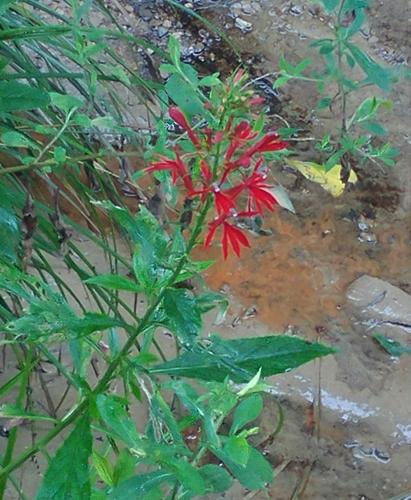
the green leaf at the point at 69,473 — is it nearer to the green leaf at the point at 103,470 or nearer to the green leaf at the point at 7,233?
the green leaf at the point at 103,470

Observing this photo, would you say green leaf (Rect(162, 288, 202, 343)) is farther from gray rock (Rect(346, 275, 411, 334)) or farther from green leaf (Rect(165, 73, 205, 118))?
gray rock (Rect(346, 275, 411, 334))

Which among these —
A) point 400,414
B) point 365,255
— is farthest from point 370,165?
point 400,414

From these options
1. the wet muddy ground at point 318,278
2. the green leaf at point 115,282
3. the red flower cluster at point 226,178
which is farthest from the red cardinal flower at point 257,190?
the wet muddy ground at point 318,278

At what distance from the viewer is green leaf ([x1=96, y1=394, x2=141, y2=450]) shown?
2.64 feet

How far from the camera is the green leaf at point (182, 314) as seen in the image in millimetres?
810

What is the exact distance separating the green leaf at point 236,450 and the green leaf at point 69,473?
0.13 m

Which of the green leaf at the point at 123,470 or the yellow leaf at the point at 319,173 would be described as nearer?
the green leaf at the point at 123,470

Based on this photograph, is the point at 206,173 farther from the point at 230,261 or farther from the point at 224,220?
the point at 230,261

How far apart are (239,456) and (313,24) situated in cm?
175

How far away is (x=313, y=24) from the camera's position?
7.73 feet

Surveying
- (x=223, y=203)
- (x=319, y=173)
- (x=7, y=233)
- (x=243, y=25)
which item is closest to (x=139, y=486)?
(x=223, y=203)

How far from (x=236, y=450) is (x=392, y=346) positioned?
1.03 meters

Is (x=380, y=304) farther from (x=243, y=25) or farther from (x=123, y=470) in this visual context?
(x=123, y=470)

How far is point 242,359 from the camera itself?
87 cm
